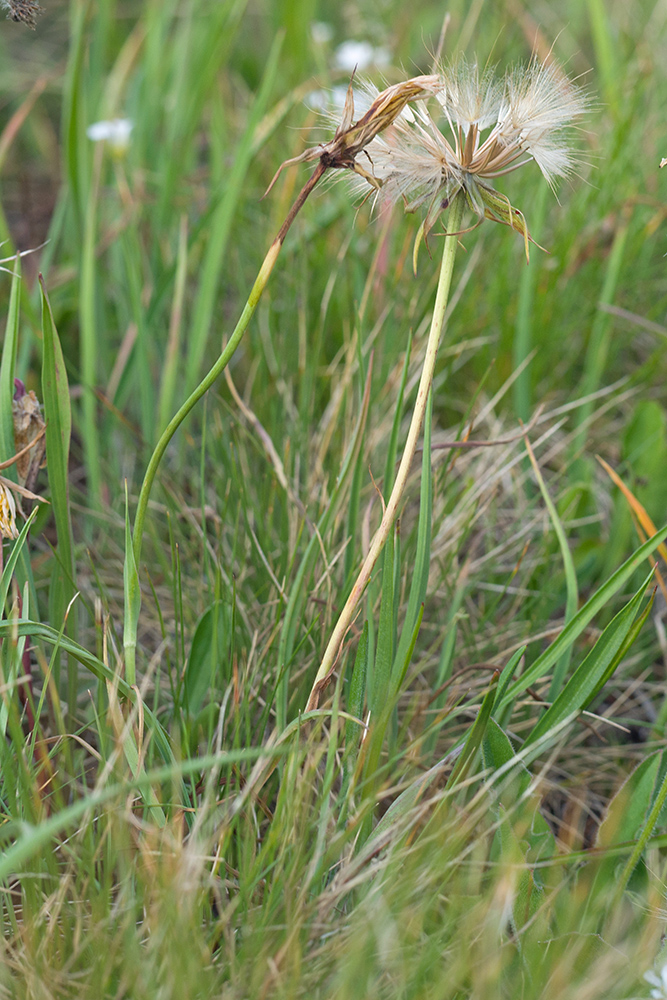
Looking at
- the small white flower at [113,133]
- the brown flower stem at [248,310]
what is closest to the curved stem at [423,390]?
the brown flower stem at [248,310]

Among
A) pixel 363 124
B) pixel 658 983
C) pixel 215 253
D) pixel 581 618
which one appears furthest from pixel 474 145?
pixel 215 253

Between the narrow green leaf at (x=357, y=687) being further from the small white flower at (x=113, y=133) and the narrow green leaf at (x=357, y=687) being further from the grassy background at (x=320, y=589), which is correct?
the small white flower at (x=113, y=133)

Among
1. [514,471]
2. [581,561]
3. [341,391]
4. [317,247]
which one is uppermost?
[317,247]

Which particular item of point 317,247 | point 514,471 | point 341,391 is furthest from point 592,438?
point 317,247

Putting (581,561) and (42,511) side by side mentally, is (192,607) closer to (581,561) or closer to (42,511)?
(42,511)

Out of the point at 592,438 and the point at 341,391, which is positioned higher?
the point at 341,391

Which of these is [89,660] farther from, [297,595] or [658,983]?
[658,983]

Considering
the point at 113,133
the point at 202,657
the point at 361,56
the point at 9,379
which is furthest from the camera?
the point at 361,56
